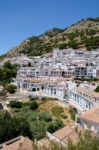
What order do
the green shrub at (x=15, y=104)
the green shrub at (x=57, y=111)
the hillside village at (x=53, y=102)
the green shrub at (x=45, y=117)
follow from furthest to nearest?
1. the green shrub at (x=15, y=104)
2. the green shrub at (x=57, y=111)
3. the green shrub at (x=45, y=117)
4. the hillside village at (x=53, y=102)

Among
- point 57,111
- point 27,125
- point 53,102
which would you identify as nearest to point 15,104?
point 53,102

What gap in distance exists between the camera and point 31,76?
3209 inches

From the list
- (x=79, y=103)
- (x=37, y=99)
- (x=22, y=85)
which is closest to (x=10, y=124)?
(x=79, y=103)

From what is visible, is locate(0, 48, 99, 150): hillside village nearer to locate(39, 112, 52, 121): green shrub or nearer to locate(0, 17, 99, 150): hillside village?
locate(0, 17, 99, 150): hillside village

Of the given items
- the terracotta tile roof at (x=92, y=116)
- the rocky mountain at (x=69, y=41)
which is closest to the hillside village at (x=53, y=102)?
the terracotta tile roof at (x=92, y=116)

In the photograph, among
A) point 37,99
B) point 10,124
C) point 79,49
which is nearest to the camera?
point 10,124

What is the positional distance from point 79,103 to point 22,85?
65.7 feet

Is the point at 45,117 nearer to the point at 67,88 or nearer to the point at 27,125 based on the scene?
the point at 27,125

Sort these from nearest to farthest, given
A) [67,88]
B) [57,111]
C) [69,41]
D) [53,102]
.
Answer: [57,111] → [53,102] → [67,88] → [69,41]

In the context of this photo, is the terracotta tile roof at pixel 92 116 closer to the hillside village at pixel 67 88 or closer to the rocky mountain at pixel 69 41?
the hillside village at pixel 67 88

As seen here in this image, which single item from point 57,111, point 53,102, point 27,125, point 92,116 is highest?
point 92,116

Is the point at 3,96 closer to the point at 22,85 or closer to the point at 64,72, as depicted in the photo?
the point at 22,85

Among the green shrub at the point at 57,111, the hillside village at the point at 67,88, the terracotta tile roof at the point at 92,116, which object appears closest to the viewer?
the terracotta tile roof at the point at 92,116

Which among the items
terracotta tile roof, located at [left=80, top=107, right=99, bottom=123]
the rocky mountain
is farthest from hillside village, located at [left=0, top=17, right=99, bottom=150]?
the rocky mountain
